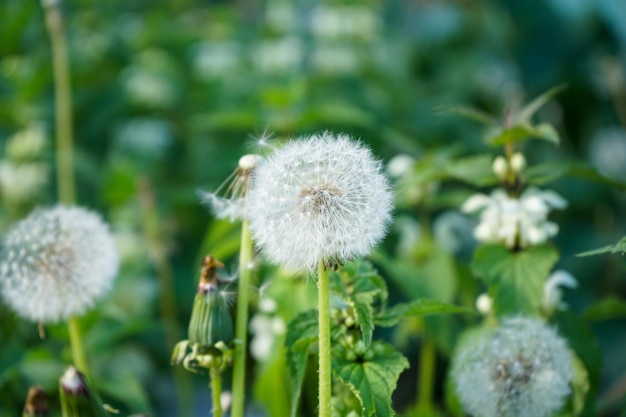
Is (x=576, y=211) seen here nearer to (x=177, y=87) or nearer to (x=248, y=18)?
(x=177, y=87)

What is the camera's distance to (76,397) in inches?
29.7

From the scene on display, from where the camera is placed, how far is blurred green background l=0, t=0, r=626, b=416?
75.6 inches

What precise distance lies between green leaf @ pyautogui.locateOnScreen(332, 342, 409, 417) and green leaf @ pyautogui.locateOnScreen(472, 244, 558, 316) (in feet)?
0.76

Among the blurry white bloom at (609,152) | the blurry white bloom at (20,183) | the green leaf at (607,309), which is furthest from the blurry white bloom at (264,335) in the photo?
the blurry white bloom at (609,152)

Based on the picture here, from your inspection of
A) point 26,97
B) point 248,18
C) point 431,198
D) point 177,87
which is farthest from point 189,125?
point 248,18

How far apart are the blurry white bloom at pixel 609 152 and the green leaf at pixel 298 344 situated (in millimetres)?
2048

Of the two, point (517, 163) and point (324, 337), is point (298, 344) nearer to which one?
point (324, 337)

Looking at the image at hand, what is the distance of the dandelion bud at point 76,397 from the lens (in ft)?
2.48

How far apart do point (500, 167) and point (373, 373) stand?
0.45 metres

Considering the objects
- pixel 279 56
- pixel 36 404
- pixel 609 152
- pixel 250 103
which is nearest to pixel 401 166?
pixel 36 404

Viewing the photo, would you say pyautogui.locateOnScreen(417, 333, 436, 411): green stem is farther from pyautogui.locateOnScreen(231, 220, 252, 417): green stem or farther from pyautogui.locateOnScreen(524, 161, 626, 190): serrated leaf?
pyautogui.locateOnScreen(231, 220, 252, 417): green stem

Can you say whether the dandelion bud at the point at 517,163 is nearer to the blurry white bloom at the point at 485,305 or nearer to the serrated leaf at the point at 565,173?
the serrated leaf at the point at 565,173

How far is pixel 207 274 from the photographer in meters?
0.81

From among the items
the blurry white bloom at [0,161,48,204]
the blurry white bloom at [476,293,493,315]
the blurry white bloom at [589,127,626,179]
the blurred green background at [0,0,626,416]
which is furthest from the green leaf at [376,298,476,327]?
the blurry white bloom at [589,127,626,179]
